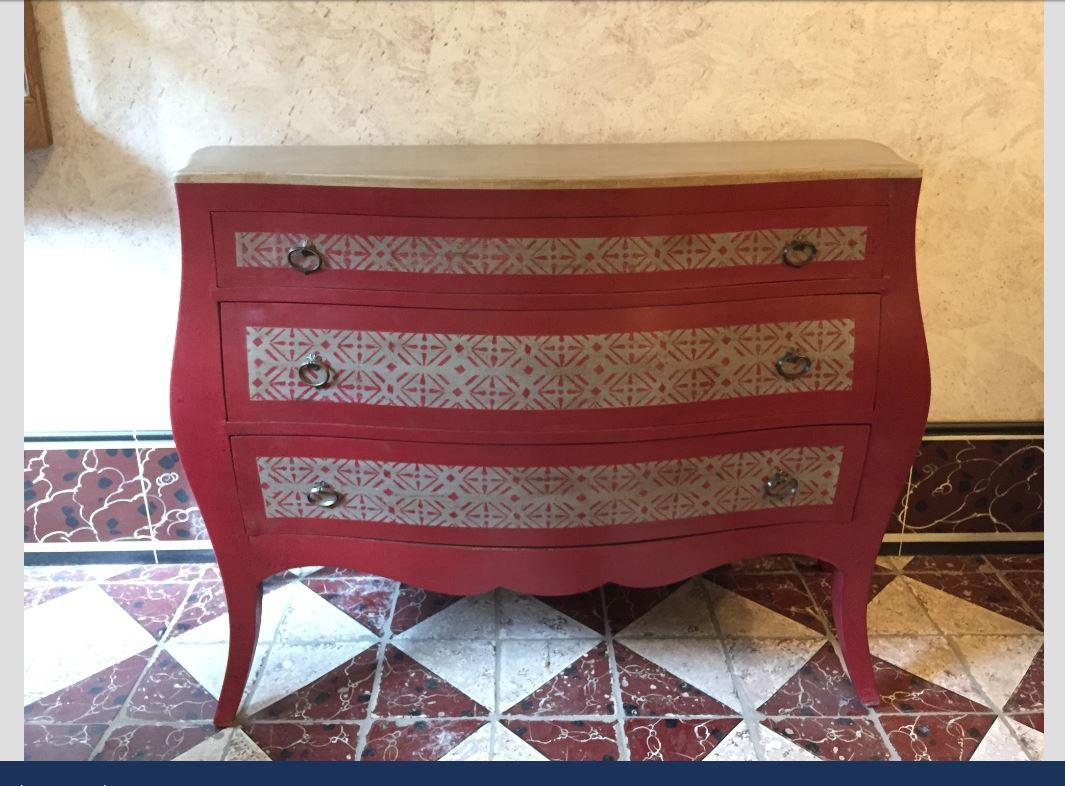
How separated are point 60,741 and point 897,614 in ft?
5.62

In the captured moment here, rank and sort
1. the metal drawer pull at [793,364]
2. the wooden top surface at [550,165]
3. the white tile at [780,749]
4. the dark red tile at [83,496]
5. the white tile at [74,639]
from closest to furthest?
the wooden top surface at [550,165] → the metal drawer pull at [793,364] → the white tile at [780,749] → the white tile at [74,639] → the dark red tile at [83,496]

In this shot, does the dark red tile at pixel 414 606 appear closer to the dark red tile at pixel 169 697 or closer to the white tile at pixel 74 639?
the dark red tile at pixel 169 697

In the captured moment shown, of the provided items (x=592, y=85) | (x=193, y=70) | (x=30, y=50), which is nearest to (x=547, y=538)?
(x=592, y=85)

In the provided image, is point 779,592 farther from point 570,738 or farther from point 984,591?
point 570,738

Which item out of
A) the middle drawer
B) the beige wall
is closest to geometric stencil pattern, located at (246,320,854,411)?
the middle drawer

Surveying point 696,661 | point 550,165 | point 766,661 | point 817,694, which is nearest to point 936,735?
point 817,694

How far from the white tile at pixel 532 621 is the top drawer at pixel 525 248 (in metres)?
0.85

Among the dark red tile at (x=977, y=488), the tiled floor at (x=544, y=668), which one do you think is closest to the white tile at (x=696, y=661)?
the tiled floor at (x=544, y=668)

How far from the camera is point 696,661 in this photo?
1869mm

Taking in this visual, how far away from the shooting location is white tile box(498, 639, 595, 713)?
5.86ft

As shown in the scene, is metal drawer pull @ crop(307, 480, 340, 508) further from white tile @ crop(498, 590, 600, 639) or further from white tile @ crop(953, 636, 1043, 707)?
white tile @ crop(953, 636, 1043, 707)

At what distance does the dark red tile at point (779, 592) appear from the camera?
6.59 feet

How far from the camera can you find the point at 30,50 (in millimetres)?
1760

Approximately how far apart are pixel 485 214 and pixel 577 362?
10.9 inches
